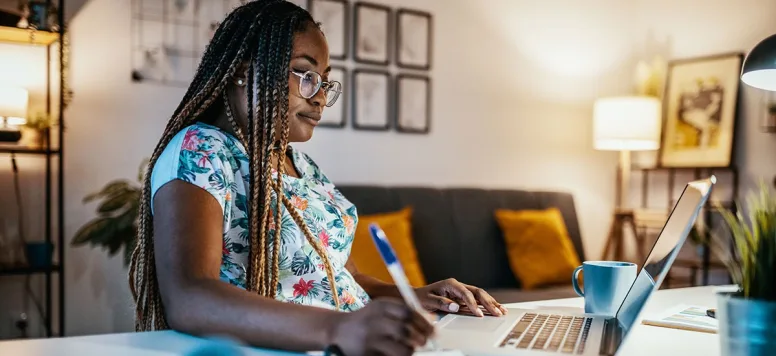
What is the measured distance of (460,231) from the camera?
10.6 ft

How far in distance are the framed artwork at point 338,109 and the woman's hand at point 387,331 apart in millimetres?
2618

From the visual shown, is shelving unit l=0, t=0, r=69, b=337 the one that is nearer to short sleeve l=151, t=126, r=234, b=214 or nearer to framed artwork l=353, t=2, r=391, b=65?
framed artwork l=353, t=2, r=391, b=65

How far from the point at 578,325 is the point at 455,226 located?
7.31 feet

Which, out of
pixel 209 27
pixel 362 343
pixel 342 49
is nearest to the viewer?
pixel 362 343

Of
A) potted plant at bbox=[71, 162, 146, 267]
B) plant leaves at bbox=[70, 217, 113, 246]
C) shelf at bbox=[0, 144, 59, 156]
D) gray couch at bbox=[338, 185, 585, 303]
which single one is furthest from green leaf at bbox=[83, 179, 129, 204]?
gray couch at bbox=[338, 185, 585, 303]

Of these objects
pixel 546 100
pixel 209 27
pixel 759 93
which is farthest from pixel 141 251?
pixel 759 93

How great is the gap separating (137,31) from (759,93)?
3.23 m

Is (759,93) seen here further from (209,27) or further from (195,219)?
(195,219)

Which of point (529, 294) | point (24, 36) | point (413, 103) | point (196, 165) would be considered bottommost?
point (529, 294)

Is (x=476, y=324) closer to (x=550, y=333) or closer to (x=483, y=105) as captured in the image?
(x=550, y=333)

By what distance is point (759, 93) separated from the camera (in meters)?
3.87

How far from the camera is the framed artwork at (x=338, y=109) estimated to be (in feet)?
10.8

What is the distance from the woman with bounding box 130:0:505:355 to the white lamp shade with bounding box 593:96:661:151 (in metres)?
2.91

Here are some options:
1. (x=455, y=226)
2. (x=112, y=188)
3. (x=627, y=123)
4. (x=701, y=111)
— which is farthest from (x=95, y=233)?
(x=701, y=111)
